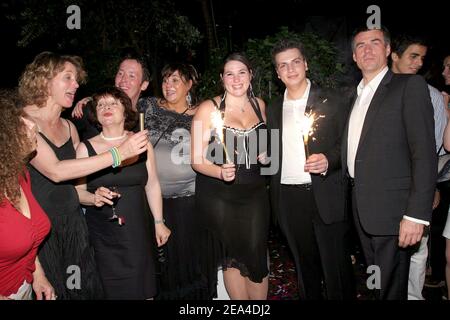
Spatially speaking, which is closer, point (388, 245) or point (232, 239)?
point (388, 245)

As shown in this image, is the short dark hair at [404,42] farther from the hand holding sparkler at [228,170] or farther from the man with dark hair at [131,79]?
the man with dark hair at [131,79]

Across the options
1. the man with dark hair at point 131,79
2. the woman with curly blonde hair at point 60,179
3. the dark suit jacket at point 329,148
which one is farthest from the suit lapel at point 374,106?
the man with dark hair at point 131,79

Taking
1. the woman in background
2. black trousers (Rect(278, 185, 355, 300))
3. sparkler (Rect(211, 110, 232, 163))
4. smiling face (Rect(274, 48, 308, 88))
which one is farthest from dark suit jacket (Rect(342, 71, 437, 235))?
the woman in background

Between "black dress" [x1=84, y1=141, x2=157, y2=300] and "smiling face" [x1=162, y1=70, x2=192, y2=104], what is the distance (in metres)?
0.98

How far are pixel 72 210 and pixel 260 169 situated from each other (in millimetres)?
1598

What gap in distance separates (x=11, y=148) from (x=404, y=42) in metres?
3.70

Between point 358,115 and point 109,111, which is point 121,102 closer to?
point 109,111

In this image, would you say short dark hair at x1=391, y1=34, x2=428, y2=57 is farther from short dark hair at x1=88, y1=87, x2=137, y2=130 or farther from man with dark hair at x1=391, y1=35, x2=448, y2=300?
short dark hair at x1=88, y1=87, x2=137, y2=130

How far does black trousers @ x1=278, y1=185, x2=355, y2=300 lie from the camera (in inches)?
130

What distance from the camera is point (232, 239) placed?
3.45m

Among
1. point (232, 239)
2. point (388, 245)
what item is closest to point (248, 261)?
point (232, 239)

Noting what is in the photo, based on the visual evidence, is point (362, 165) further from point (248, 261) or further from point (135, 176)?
point (135, 176)
